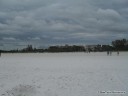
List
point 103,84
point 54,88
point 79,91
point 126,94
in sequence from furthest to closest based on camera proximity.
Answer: point 103,84 < point 54,88 < point 79,91 < point 126,94

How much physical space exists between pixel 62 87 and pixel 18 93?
2.50m

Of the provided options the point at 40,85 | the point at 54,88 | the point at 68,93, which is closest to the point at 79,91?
the point at 68,93

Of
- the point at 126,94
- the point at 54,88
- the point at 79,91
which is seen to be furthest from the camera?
the point at 54,88

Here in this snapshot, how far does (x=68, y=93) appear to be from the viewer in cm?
1110

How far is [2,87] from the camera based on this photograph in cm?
1273

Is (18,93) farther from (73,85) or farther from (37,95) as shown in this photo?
(73,85)

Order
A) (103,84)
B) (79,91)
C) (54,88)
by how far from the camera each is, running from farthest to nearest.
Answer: (103,84), (54,88), (79,91)

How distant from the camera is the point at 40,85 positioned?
43.4ft

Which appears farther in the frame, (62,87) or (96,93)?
(62,87)

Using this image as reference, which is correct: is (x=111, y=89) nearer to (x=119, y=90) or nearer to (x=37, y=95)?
(x=119, y=90)

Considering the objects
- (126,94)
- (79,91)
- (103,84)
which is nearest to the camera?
(126,94)

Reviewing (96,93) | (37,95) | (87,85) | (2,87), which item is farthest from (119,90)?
(2,87)

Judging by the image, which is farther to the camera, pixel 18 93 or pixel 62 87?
pixel 62 87

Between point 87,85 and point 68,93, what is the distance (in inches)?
83.5
